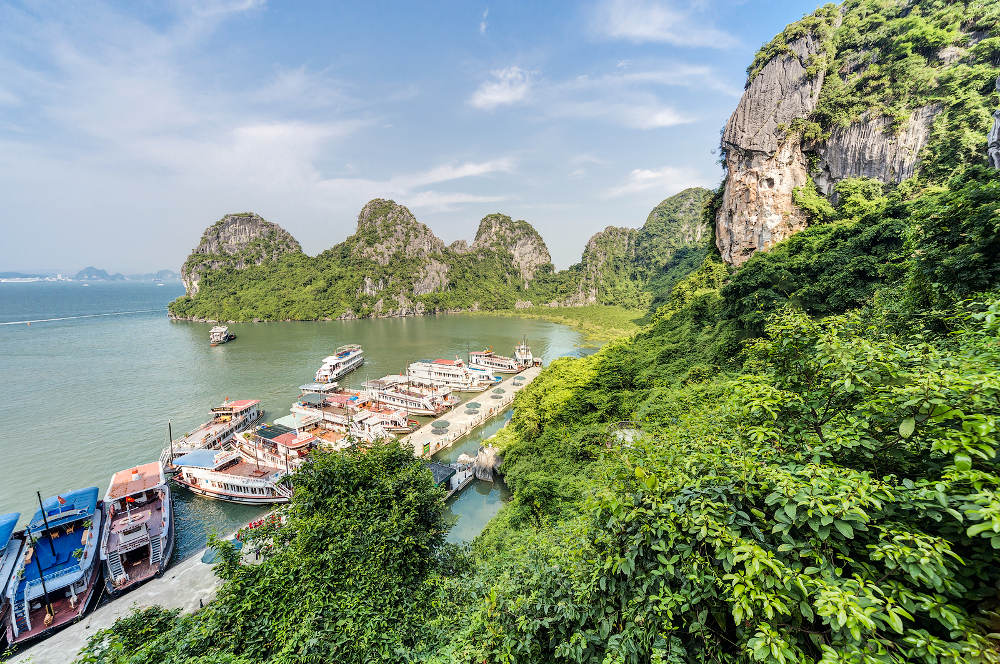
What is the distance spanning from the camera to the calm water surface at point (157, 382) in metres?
16.8

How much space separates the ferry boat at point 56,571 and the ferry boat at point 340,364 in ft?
68.6

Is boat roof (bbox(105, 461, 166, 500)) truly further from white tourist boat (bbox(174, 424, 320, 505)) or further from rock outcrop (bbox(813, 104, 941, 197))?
rock outcrop (bbox(813, 104, 941, 197))

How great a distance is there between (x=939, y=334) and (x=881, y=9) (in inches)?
1422

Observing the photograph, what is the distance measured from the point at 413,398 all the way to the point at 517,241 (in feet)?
350

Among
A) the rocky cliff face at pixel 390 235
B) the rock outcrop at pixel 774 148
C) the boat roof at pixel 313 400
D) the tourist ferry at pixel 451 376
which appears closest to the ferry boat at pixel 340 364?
the tourist ferry at pixel 451 376

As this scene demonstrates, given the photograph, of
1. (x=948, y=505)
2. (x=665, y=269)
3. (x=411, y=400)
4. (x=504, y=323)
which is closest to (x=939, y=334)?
(x=948, y=505)

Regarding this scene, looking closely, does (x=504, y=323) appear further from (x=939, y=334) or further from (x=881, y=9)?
(x=939, y=334)

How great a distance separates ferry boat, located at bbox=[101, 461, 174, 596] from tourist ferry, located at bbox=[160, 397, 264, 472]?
3.72 metres

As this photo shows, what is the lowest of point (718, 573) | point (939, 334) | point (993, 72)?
point (718, 573)

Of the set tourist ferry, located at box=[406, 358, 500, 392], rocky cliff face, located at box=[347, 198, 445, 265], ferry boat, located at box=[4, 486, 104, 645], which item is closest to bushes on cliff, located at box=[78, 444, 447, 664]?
ferry boat, located at box=[4, 486, 104, 645]

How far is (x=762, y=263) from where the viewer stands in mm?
16625

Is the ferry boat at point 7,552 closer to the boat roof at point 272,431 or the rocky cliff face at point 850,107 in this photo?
the boat roof at point 272,431

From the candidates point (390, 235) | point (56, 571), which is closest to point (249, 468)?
point (56, 571)

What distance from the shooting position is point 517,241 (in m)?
126
